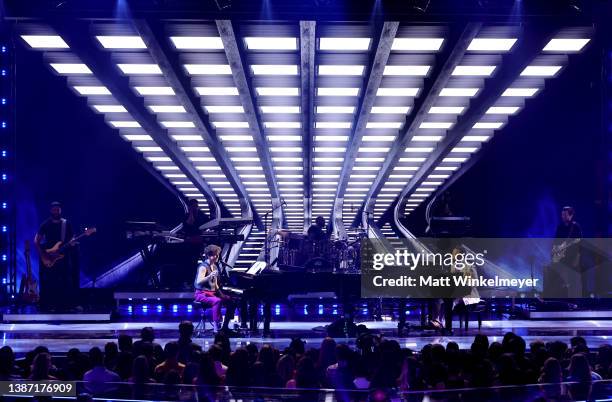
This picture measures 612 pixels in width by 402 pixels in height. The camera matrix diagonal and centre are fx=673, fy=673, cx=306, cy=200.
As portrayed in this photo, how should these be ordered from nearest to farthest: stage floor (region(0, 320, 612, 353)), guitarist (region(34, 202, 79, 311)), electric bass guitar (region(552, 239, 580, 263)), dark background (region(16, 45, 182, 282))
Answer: stage floor (region(0, 320, 612, 353)), guitarist (region(34, 202, 79, 311)), electric bass guitar (region(552, 239, 580, 263)), dark background (region(16, 45, 182, 282))

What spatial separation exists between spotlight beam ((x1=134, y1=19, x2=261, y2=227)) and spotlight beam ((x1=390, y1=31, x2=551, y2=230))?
607 centimetres

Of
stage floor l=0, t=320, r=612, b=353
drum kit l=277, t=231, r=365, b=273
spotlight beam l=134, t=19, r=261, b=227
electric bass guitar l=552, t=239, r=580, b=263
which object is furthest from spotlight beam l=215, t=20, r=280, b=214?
electric bass guitar l=552, t=239, r=580, b=263

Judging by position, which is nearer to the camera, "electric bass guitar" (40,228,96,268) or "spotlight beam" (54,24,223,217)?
"spotlight beam" (54,24,223,217)

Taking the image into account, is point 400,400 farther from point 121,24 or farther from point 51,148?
point 51,148

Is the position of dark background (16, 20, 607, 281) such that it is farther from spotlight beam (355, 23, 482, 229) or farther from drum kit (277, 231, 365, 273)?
A: drum kit (277, 231, 365, 273)

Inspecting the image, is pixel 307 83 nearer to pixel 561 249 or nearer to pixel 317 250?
pixel 317 250

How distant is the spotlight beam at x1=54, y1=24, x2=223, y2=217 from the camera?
11.1 m

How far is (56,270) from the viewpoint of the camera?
12.7m

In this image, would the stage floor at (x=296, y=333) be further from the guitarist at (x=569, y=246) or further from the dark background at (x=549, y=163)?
the dark background at (x=549, y=163)

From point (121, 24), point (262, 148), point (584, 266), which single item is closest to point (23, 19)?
point (121, 24)

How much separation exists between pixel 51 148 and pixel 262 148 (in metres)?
6.00

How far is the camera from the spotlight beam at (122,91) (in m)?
11.1

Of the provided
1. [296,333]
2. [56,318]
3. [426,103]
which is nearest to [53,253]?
[56,318]

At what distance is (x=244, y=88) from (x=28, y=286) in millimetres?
6283
